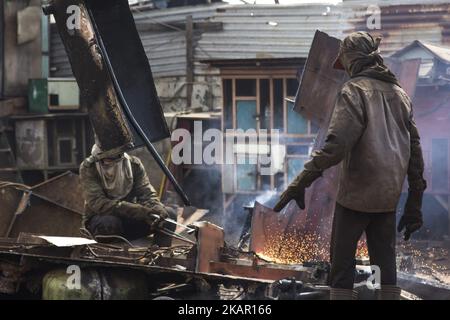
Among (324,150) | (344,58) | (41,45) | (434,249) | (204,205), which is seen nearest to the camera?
(324,150)

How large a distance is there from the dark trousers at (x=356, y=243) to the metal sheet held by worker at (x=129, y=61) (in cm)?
367

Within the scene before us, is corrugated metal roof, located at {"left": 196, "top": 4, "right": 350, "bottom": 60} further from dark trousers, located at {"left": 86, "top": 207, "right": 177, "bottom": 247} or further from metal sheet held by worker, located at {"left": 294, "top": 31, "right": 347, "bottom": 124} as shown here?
dark trousers, located at {"left": 86, "top": 207, "right": 177, "bottom": 247}

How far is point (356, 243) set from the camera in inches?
228

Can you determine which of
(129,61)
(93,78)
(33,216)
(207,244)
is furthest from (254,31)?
(207,244)

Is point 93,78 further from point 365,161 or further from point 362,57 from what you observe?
point 365,161

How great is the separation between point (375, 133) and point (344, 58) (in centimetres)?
74

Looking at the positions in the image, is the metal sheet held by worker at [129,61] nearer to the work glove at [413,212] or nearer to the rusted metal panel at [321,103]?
the rusted metal panel at [321,103]

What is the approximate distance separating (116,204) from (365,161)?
11.0ft

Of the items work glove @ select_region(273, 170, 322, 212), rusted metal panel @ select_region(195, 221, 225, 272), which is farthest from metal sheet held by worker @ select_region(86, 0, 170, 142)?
work glove @ select_region(273, 170, 322, 212)
